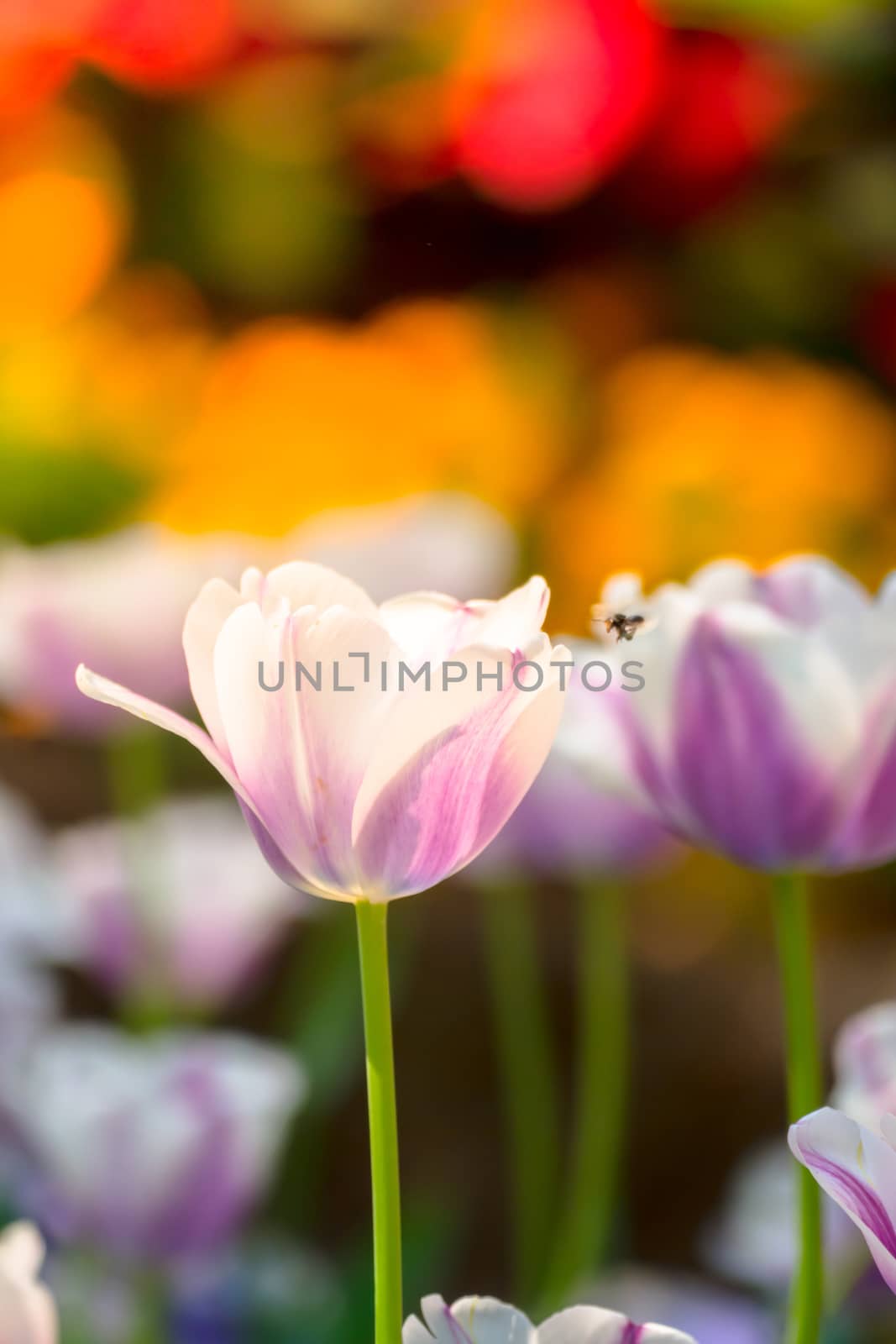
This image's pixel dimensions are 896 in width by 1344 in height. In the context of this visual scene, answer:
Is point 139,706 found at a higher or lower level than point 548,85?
lower

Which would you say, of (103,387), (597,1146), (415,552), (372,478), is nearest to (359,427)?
(372,478)

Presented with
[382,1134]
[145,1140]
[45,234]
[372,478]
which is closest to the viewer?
[382,1134]

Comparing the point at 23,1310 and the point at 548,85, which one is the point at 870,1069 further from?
the point at 548,85

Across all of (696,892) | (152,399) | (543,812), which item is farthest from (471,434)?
(543,812)

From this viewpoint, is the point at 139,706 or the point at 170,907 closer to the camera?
the point at 139,706


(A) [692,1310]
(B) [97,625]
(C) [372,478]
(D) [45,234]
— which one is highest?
(D) [45,234]

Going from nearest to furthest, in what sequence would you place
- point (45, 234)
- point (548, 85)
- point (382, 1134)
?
point (382, 1134), point (548, 85), point (45, 234)

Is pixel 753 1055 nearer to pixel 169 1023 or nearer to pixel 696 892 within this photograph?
pixel 696 892

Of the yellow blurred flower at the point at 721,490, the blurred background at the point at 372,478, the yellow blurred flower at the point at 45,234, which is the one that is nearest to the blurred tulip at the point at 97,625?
the blurred background at the point at 372,478
